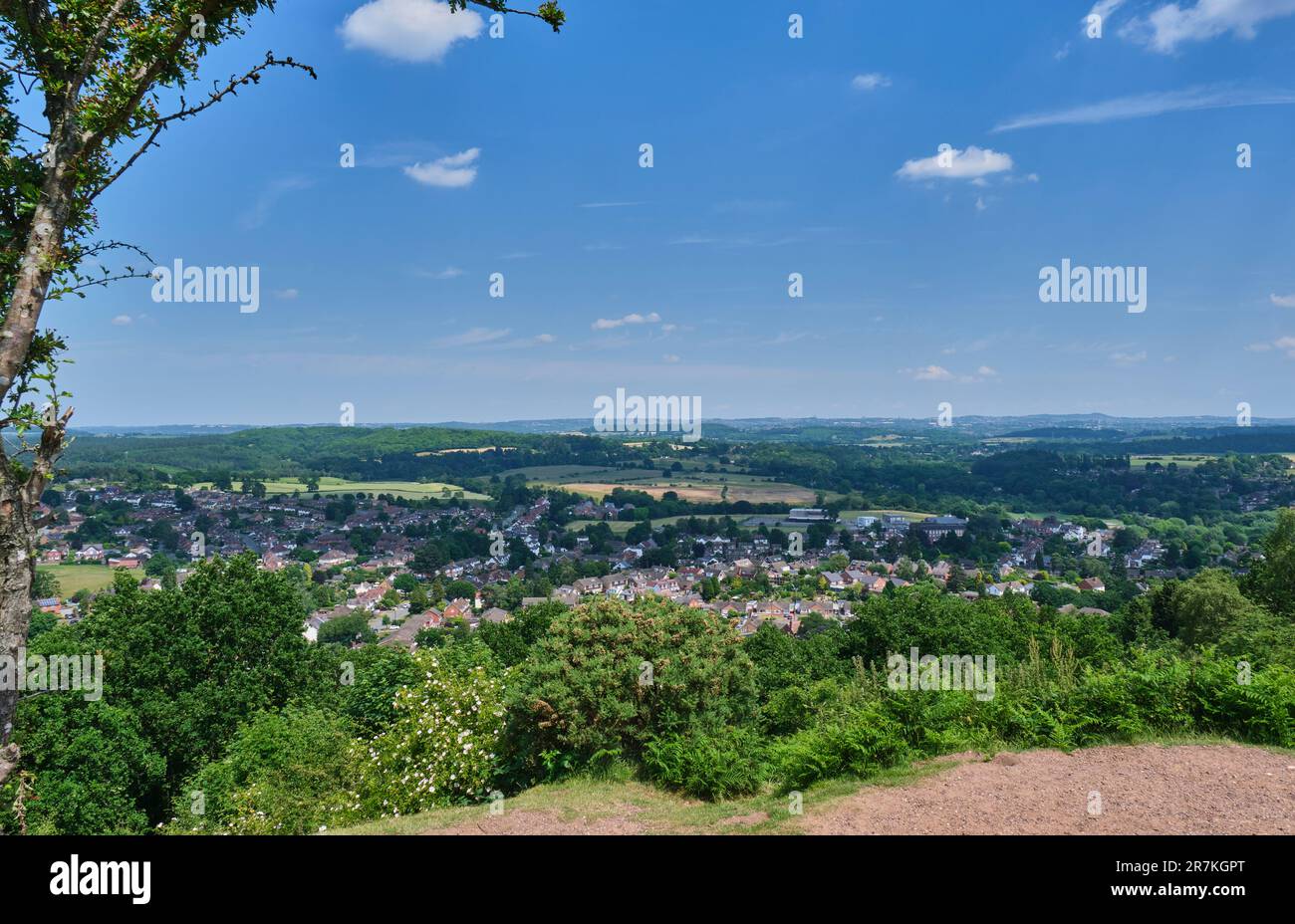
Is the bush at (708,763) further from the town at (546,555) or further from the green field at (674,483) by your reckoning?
the green field at (674,483)

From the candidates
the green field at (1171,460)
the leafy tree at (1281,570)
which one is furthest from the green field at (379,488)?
the green field at (1171,460)

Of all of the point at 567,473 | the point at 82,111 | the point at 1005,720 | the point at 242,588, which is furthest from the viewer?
the point at 567,473

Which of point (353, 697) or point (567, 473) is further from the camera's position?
point (567, 473)

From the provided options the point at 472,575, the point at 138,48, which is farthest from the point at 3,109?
the point at 472,575

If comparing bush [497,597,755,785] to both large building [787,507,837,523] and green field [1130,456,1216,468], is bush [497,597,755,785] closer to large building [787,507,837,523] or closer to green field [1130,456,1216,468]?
large building [787,507,837,523]

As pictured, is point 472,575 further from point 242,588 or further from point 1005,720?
point 1005,720

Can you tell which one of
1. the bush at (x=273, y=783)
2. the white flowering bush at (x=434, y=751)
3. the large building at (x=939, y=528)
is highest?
the white flowering bush at (x=434, y=751)
